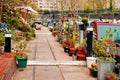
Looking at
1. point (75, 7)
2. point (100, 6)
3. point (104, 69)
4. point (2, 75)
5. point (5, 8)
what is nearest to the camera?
point (2, 75)

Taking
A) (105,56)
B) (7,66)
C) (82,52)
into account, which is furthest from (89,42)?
(7,66)

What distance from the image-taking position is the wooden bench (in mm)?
8845

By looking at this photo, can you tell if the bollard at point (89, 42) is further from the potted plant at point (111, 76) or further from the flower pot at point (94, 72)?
the potted plant at point (111, 76)

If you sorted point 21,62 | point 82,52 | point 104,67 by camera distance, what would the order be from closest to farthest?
point 104,67 < point 21,62 < point 82,52

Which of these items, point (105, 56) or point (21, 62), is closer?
point (105, 56)

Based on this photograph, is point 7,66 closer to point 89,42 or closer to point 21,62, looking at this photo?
point 21,62

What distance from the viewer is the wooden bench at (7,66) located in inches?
348

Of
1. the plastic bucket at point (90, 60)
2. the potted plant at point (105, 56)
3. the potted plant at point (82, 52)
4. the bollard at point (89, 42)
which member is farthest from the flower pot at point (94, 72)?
the potted plant at point (82, 52)

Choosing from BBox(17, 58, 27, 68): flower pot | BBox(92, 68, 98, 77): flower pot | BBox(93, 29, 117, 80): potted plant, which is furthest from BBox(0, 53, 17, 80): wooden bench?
BBox(93, 29, 117, 80): potted plant

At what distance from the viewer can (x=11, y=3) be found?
2392 cm

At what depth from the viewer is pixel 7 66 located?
9836mm

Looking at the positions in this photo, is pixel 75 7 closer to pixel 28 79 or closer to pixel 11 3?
pixel 11 3

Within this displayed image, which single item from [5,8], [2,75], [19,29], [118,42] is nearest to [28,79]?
[2,75]

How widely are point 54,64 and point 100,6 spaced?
59949mm
